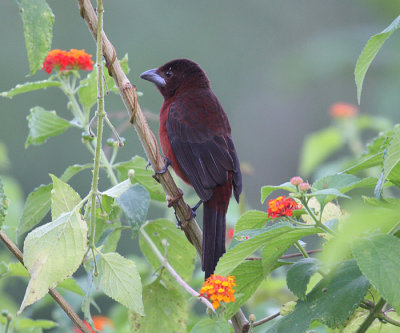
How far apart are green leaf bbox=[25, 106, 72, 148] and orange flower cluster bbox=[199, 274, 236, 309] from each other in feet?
2.89

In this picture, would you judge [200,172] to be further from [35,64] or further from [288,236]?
[35,64]

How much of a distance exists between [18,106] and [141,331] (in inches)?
370

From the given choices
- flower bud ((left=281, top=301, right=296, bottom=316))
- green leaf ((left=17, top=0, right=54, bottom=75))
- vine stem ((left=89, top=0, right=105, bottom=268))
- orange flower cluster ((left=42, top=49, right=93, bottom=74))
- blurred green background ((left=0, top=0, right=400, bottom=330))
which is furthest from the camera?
blurred green background ((left=0, top=0, right=400, bottom=330))

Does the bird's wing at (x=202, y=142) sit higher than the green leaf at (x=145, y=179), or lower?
lower

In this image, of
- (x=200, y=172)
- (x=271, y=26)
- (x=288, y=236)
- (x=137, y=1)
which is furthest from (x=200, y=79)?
(x=271, y=26)

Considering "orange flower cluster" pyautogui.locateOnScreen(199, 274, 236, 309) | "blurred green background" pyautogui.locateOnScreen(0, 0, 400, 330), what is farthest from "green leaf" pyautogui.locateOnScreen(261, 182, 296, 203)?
"blurred green background" pyautogui.locateOnScreen(0, 0, 400, 330)

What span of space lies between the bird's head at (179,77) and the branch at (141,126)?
6.17ft

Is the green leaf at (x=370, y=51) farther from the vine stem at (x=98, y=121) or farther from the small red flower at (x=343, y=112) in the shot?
the small red flower at (x=343, y=112)

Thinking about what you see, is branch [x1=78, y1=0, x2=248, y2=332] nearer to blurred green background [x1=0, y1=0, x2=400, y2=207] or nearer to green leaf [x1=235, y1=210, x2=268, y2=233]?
green leaf [x1=235, y1=210, x2=268, y2=233]

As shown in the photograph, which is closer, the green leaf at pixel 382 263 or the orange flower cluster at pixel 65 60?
the green leaf at pixel 382 263

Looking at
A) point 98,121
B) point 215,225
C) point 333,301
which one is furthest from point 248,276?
point 215,225

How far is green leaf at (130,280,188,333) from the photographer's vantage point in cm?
171

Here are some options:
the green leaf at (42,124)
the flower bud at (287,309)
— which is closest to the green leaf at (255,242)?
the flower bud at (287,309)

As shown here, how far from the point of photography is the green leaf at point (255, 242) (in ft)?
4.13
